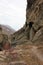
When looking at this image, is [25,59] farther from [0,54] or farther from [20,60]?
[0,54]

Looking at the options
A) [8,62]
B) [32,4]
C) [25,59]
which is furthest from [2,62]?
[32,4]

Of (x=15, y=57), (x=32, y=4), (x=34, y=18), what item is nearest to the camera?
(x=15, y=57)

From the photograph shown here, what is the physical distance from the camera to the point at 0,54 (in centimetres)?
2892

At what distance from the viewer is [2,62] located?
84.6ft

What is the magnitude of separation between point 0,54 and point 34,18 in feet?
72.0

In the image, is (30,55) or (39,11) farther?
(39,11)

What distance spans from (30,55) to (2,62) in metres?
4.20

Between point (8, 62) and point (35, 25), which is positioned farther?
point (35, 25)

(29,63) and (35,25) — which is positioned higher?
(29,63)

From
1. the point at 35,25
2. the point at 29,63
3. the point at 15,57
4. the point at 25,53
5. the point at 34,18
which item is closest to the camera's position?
the point at 29,63

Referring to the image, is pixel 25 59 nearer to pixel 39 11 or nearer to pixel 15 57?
pixel 15 57

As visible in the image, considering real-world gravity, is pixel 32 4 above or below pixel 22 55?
below

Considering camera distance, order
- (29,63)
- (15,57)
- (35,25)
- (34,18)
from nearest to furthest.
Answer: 1. (29,63)
2. (15,57)
3. (35,25)
4. (34,18)

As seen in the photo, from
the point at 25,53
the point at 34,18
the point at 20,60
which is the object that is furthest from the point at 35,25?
the point at 20,60
